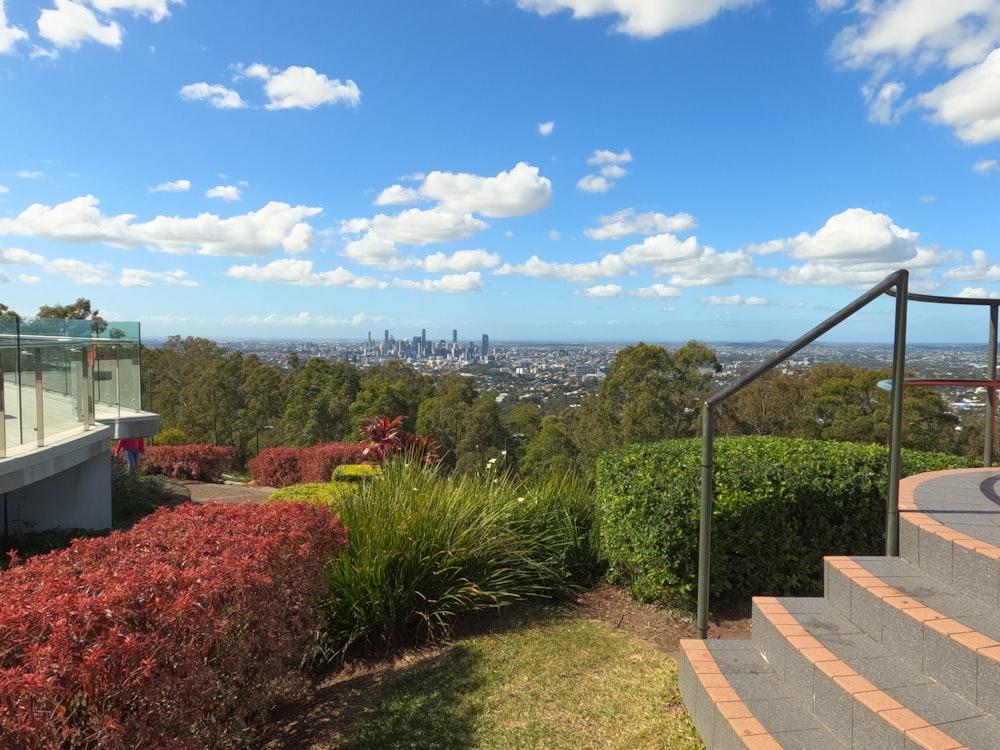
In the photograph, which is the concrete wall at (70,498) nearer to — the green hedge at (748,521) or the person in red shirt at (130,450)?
the person in red shirt at (130,450)

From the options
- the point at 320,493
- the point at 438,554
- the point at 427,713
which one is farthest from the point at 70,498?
the point at 427,713

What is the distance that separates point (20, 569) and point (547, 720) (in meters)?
2.46

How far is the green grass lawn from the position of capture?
2832mm

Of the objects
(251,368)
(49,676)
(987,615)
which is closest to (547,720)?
(987,615)

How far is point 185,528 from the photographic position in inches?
135

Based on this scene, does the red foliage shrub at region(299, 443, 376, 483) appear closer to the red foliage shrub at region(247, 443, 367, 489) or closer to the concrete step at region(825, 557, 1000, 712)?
the red foliage shrub at region(247, 443, 367, 489)

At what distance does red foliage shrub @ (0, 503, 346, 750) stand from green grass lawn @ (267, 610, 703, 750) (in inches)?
19.9

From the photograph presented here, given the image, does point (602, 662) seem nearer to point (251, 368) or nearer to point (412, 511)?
point (412, 511)

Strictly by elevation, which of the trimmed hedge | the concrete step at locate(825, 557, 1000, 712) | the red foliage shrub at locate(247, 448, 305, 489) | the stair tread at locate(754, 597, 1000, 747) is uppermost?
the concrete step at locate(825, 557, 1000, 712)

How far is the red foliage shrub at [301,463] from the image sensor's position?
1525cm

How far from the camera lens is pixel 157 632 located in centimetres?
216

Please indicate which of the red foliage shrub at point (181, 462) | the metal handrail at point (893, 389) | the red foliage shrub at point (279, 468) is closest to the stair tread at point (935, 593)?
the metal handrail at point (893, 389)

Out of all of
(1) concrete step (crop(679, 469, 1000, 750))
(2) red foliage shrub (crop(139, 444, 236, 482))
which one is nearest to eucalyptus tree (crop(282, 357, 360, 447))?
(2) red foliage shrub (crop(139, 444, 236, 482))

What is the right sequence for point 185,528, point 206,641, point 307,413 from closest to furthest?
point 206,641, point 185,528, point 307,413
